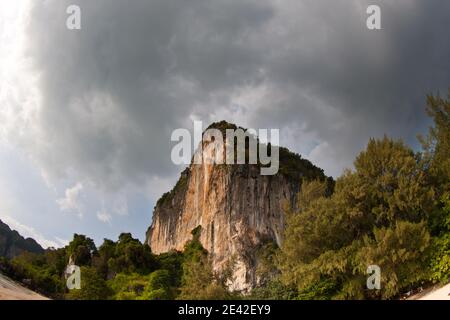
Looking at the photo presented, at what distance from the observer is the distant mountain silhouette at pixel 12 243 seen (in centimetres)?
14575

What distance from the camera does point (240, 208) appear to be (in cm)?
7038

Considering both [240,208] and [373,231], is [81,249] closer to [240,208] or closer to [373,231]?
[240,208]

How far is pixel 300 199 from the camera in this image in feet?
116

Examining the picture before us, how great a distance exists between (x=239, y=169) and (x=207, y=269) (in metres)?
42.6

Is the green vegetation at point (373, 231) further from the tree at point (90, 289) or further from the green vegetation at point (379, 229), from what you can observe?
the tree at point (90, 289)

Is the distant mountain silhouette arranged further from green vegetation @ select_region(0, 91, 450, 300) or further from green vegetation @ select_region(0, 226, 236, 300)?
green vegetation @ select_region(0, 91, 450, 300)

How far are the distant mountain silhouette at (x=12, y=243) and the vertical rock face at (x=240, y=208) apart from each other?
87.5m

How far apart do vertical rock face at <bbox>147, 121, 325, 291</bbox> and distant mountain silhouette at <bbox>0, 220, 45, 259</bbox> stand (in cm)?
8748

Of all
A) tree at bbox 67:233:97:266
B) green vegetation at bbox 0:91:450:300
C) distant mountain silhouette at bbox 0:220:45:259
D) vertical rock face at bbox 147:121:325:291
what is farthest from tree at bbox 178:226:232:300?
distant mountain silhouette at bbox 0:220:45:259

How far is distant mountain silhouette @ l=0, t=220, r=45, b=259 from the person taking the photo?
146 meters

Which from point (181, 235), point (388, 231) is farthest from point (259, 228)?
point (388, 231)

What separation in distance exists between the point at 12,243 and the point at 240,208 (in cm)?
10987

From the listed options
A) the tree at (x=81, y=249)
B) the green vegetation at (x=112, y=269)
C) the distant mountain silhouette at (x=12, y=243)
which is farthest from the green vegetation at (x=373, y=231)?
the distant mountain silhouette at (x=12, y=243)
